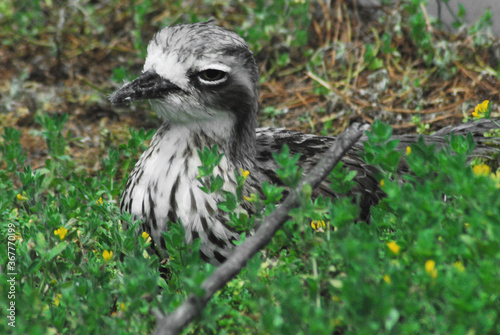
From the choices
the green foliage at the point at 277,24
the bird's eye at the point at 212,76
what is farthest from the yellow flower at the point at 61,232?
the green foliage at the point at 277,24

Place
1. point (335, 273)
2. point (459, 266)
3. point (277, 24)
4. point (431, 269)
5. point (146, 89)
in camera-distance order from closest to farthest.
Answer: point (431, 269) → point (459, 266) → point (335, 273) → point (146, 89) → point (277, 24)

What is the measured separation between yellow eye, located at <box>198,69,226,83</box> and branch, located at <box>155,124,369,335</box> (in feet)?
3.22

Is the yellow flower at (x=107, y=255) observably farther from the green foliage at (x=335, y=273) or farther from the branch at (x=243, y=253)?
the branch at (x=243, y=253)

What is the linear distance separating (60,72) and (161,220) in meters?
3.34

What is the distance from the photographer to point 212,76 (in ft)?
11.2

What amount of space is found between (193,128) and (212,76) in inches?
12.3

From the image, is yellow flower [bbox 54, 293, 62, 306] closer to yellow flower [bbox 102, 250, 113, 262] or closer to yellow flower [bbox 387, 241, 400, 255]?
yellow flower [bbox 102, 250, 113, 262]

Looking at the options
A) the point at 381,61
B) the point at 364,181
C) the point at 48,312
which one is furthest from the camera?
the point at 381,61

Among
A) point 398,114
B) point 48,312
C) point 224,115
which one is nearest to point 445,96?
point 398,114

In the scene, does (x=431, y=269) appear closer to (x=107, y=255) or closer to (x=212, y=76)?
(x=107, y=255)

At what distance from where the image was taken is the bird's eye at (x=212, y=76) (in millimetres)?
3375

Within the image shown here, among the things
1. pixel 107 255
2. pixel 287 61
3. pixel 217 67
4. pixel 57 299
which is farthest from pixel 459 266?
pixel 287 61

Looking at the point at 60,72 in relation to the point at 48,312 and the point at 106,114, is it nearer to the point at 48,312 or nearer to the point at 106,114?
the point at 106,114

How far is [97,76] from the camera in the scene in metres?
6.10
